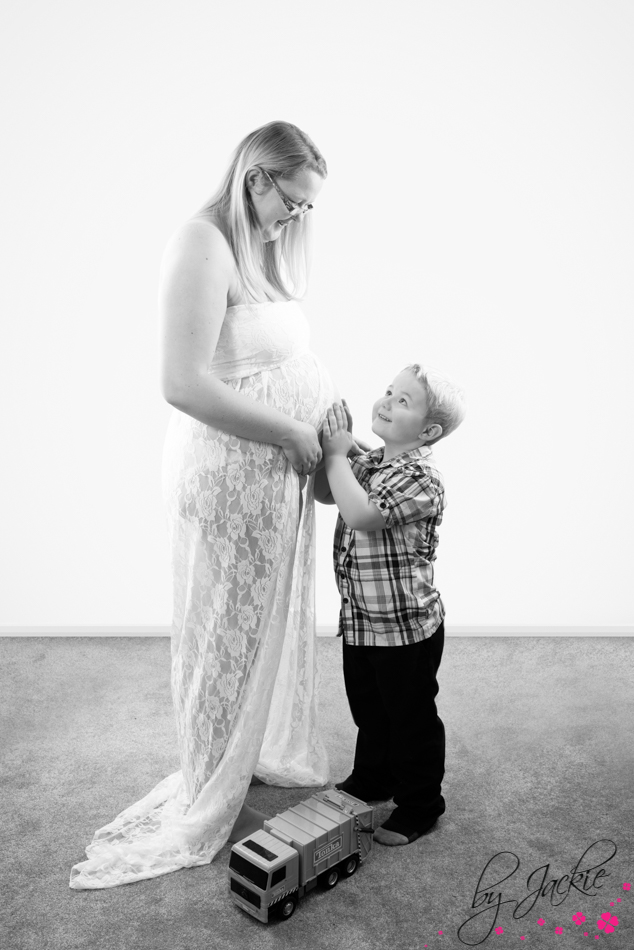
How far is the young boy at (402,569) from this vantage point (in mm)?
Result: 1833

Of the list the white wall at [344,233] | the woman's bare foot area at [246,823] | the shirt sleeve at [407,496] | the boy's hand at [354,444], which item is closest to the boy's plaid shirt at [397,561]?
the shirt sleeve at [407,496]

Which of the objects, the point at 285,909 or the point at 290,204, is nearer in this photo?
the point at 285,909

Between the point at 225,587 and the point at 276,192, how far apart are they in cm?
85

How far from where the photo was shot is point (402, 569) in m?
1.86

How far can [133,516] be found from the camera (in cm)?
329

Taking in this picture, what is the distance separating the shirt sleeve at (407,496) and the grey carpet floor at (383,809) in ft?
2.48

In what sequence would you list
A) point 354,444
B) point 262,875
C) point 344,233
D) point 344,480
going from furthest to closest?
point 344,233, point 354,444, point 344,480, point 262,875

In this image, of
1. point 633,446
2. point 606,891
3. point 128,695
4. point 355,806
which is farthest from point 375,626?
point 633,446

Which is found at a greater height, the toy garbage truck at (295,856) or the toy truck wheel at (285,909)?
the toy garbage truck at (295,856)

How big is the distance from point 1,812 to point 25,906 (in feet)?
1.29

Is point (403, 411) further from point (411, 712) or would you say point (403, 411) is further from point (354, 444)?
point (411, 712)
